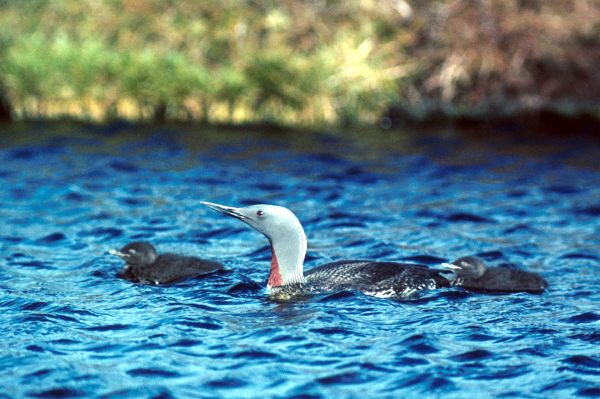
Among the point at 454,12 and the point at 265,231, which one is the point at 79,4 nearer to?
the point at 454,12

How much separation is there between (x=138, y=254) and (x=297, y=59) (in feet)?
27.4

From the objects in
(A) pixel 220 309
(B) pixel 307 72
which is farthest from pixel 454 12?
(A) pixel 220 309

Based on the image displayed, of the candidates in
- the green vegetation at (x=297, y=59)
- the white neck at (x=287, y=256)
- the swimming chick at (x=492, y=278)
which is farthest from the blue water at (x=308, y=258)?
the green vegetation at (x=297, y=59)

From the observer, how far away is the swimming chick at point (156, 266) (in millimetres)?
8594

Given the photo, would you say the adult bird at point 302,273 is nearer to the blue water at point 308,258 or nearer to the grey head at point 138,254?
the blue water at point 308,258

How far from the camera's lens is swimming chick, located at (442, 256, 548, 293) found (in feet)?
27.4

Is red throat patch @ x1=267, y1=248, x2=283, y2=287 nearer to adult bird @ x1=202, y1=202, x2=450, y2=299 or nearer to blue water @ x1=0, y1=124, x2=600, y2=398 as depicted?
adult bird @ x1=202, y1=202, x2=450, y2=299

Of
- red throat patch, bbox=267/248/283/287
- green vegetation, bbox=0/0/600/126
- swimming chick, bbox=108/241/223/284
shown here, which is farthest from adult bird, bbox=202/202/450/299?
green vegetation, bbox=0/0/600/126

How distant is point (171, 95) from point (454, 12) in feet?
15.7

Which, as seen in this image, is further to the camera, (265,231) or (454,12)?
(454,12)

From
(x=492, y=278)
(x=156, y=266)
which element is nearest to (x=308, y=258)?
(x=156, y=266)

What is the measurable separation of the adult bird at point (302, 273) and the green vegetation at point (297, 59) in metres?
8.29

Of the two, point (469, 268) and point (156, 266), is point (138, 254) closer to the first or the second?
point (156, 266)

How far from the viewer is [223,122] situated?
16.6 meters
